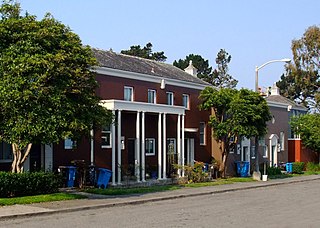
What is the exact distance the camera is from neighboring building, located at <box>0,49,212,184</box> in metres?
27.9

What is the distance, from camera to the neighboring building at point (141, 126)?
1097 inches

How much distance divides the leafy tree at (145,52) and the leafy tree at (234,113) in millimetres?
48663

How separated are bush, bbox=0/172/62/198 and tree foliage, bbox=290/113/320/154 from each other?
3273cm

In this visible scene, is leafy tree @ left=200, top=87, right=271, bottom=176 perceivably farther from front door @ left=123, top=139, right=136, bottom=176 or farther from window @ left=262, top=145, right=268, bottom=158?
window @ left=262, top=145, right=268, bottom=158

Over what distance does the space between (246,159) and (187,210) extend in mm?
25441

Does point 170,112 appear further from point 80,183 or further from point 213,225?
point 213,225

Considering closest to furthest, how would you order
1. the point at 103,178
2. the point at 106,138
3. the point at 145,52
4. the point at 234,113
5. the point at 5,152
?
1. the point at 5,152
2. the point at 103,178
3. the point at 106,138
4. the point at 234,113
5. the point at 145,52

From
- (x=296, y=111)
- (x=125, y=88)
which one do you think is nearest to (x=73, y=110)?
(x=125, y=88)

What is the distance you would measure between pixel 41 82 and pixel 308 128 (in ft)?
116

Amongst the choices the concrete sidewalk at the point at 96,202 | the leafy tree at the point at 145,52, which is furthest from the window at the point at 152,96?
the leafy tree at the point at 145,52

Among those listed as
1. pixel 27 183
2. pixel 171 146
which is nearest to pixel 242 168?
pixel 171 146

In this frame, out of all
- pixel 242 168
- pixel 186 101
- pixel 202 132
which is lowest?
pixel 242 168

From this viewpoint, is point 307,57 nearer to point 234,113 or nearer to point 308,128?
point 308,128

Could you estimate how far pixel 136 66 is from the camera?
33531mm
